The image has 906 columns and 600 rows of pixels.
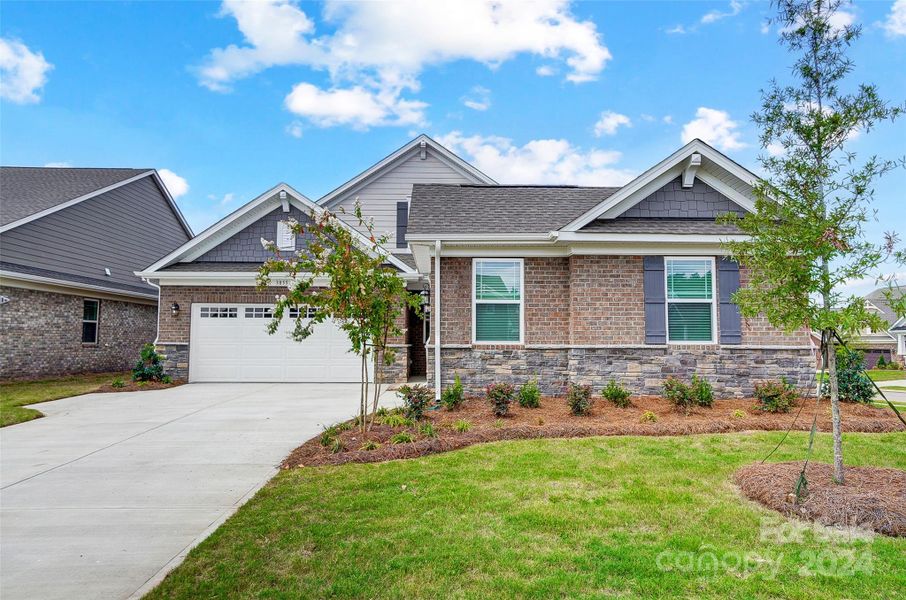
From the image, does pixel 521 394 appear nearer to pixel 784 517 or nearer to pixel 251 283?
pixel 784 517

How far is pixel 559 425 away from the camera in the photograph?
7.22m

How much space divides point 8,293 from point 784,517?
58.7ft

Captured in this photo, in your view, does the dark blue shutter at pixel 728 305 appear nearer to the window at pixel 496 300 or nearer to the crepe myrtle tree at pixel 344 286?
the window at pixel 496 300

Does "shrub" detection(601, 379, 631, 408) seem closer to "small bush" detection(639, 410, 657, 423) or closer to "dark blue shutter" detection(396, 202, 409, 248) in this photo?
"small bush" detection(639, 410, 657, 423)

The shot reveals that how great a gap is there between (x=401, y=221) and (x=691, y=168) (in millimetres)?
9554

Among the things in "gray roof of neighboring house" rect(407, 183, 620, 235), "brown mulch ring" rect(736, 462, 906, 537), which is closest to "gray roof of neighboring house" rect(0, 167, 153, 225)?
"gray roof of neighboring house" rect(407, 183, 620, 235)

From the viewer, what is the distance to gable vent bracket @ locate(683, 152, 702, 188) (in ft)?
31.7

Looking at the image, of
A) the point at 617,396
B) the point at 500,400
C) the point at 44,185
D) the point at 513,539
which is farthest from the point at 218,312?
the point at 513,539

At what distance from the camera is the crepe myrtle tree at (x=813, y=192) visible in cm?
446

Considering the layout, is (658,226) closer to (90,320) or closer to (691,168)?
(691,168)

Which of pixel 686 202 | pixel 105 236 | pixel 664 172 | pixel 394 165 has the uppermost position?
pixel 394 165

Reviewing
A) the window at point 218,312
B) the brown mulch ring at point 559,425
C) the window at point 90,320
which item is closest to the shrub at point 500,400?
the brown mulch ring at point 559,425

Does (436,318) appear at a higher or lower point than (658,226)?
lower

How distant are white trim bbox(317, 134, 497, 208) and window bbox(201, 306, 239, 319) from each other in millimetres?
5256
